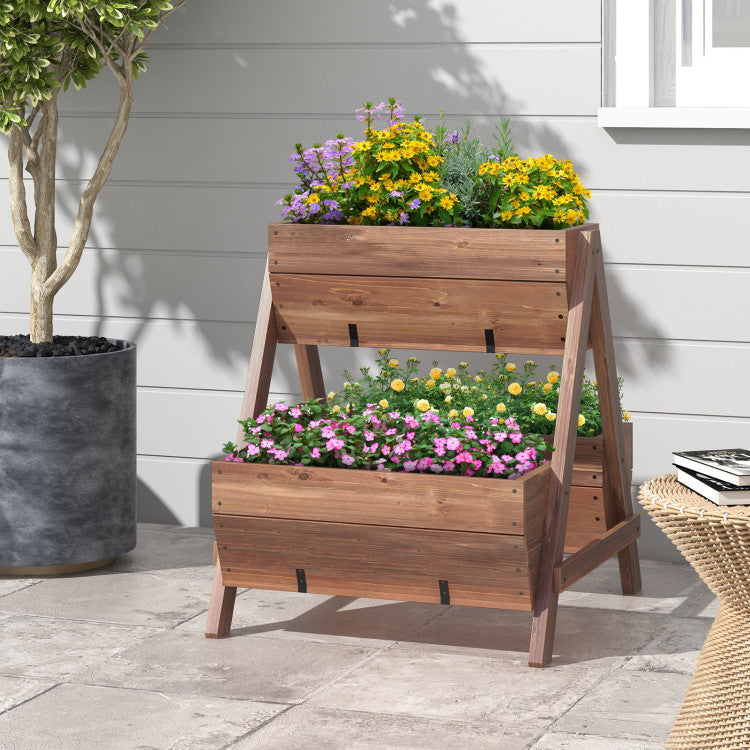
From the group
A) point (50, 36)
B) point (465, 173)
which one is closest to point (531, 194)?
point (465, 173)

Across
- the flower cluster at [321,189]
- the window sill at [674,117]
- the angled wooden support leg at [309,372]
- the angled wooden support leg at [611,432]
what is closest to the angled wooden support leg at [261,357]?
the flower cluster at [321,189]

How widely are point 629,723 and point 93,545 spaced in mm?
1666

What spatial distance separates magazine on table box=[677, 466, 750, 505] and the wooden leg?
1257 millimetres

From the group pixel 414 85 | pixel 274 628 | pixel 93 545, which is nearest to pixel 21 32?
pixel 414 85

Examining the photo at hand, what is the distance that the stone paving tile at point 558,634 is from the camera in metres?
3.08

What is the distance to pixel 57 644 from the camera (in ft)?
10.3

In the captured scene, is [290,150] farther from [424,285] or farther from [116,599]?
[116,599]

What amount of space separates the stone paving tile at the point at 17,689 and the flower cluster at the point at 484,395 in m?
0.99

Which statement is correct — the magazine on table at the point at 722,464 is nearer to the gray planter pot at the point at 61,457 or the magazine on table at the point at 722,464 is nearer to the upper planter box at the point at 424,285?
the upper planter box at the point at 424,285

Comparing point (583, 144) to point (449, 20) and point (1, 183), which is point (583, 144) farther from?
point (1, 183)

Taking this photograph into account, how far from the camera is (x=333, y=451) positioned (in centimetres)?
310

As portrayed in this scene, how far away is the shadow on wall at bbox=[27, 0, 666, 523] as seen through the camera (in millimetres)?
3922

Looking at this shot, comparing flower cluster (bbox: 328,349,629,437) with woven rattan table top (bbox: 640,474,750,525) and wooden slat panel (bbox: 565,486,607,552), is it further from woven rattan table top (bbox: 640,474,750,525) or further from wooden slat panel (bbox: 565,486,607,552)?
woven rattan table top (bbox: 640,474,750,525)

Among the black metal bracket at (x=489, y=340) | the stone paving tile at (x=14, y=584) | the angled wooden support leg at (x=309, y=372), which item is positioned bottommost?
the stone paving tile at (x=14, y=584)
